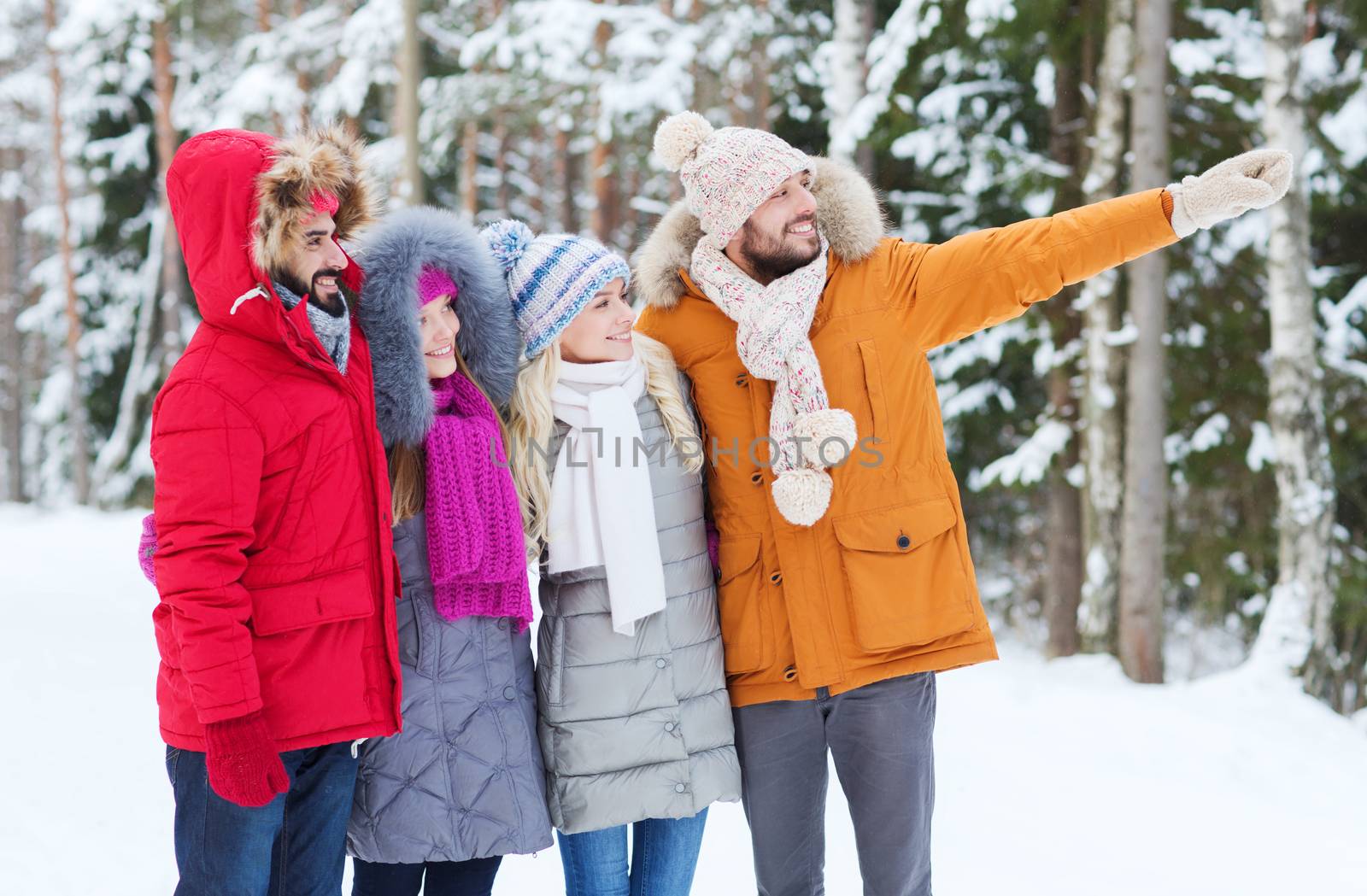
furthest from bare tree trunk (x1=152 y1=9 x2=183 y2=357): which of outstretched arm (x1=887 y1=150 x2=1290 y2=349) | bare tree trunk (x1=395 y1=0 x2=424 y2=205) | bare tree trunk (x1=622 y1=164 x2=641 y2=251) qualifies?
outstretched arm (x1=887 y1=150 x2=1290 y2=349)

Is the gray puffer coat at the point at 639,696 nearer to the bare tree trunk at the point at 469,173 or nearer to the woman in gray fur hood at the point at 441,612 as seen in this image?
the woman in gray fur hood at the point at 441,612

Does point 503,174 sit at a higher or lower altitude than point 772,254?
higher

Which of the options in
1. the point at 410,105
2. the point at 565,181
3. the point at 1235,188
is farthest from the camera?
the point at 565,181

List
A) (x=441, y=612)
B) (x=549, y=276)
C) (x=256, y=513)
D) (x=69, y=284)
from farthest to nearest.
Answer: (x=69, y=284) → (x=549, y=276) → (x=441, y=612) → (x=256, y=513)

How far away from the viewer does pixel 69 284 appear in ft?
52.3

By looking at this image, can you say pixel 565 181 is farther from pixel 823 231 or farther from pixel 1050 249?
pixel 1050 249

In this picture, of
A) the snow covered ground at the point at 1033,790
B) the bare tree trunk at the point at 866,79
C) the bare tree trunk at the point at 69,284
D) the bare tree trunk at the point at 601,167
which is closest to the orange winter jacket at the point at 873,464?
the snow covered ground at the point at 1033,790

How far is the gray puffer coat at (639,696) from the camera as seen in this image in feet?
8.25

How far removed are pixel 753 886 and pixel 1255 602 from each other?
20.5ft

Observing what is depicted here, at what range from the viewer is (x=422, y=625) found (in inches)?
96.0

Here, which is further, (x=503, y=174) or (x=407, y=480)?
(x=503, y=174)

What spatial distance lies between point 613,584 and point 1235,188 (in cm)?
167

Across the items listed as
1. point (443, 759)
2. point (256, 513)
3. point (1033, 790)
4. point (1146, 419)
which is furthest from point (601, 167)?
point (256, 513)

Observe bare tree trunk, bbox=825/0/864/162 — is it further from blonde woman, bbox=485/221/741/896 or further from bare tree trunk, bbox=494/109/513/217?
bare tree trunk, bbox=494/109/513/217
